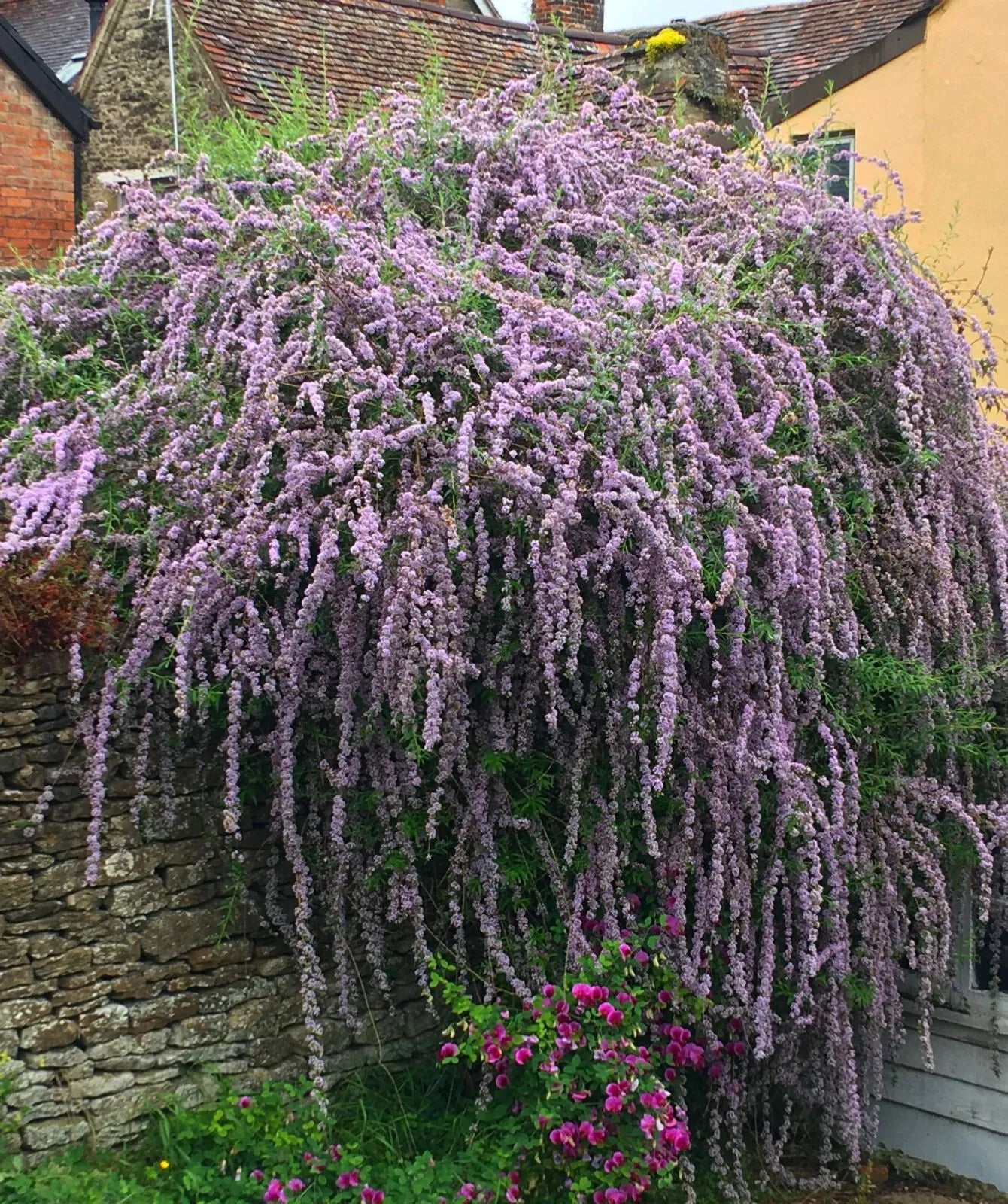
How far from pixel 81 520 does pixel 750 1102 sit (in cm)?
325

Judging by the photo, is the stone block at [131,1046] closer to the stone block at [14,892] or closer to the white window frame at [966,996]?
the stone block at [14,892]

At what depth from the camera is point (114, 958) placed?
379 centimetres

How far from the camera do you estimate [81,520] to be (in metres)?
3.91

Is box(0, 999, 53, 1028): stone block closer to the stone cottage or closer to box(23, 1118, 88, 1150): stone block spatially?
box(23, 1118, 88, 1150): stone block

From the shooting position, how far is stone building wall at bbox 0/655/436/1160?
3.62m

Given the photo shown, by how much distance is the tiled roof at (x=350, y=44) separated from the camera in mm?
14867

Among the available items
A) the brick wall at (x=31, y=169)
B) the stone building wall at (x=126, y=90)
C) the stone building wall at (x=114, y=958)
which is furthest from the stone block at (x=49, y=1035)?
the stone building wall at (x=126, y=90)

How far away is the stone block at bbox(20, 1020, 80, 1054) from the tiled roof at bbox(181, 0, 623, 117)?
12.1m

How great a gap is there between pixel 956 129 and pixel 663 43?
749 centimetres

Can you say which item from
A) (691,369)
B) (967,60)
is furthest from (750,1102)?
(967,60)

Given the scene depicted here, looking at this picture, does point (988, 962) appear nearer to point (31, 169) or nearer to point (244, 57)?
point (244, 57)

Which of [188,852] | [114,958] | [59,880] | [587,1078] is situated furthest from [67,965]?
[587,1078]

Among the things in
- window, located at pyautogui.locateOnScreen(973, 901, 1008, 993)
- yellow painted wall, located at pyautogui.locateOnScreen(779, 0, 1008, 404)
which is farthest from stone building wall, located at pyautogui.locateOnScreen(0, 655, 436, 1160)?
yellow painted wall, located at pyautogui.locateOnScreen(779, 0, 1008, 404)

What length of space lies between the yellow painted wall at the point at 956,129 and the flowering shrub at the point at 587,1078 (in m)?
12.2
